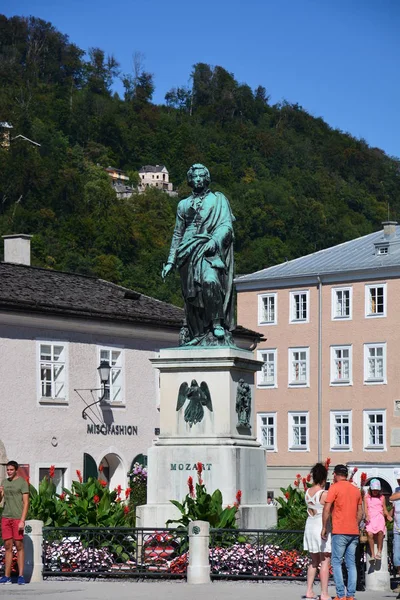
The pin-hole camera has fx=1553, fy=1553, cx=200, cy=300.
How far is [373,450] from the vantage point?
71250mm

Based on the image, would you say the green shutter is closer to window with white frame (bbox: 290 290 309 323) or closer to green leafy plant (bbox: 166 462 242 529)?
green leafy plant (bbox: 166 462 242 529)

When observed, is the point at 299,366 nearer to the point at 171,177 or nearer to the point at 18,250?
the point at 18,250

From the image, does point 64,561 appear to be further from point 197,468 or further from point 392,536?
point 392,536

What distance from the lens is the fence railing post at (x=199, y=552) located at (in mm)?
18281

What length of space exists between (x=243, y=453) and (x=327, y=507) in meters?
3.79

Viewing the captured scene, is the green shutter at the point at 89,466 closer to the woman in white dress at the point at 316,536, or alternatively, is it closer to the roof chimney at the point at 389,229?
the woman in white dress at the point at 316,536

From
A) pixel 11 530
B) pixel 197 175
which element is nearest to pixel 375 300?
pixel 197 175

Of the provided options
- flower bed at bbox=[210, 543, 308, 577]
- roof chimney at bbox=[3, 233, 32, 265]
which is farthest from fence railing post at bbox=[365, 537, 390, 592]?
roof chimney at bbox=[3, 233, 32, 265]

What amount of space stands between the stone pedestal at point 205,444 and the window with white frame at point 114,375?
2077 cm

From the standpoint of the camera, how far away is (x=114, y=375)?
136 feet

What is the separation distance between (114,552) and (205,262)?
3.95 m

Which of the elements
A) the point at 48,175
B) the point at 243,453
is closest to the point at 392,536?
the point at 243,453

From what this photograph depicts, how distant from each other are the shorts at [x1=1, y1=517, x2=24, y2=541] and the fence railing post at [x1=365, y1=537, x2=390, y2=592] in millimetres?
4229

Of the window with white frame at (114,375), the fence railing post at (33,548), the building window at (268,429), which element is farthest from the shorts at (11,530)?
the building window at (268,429)
